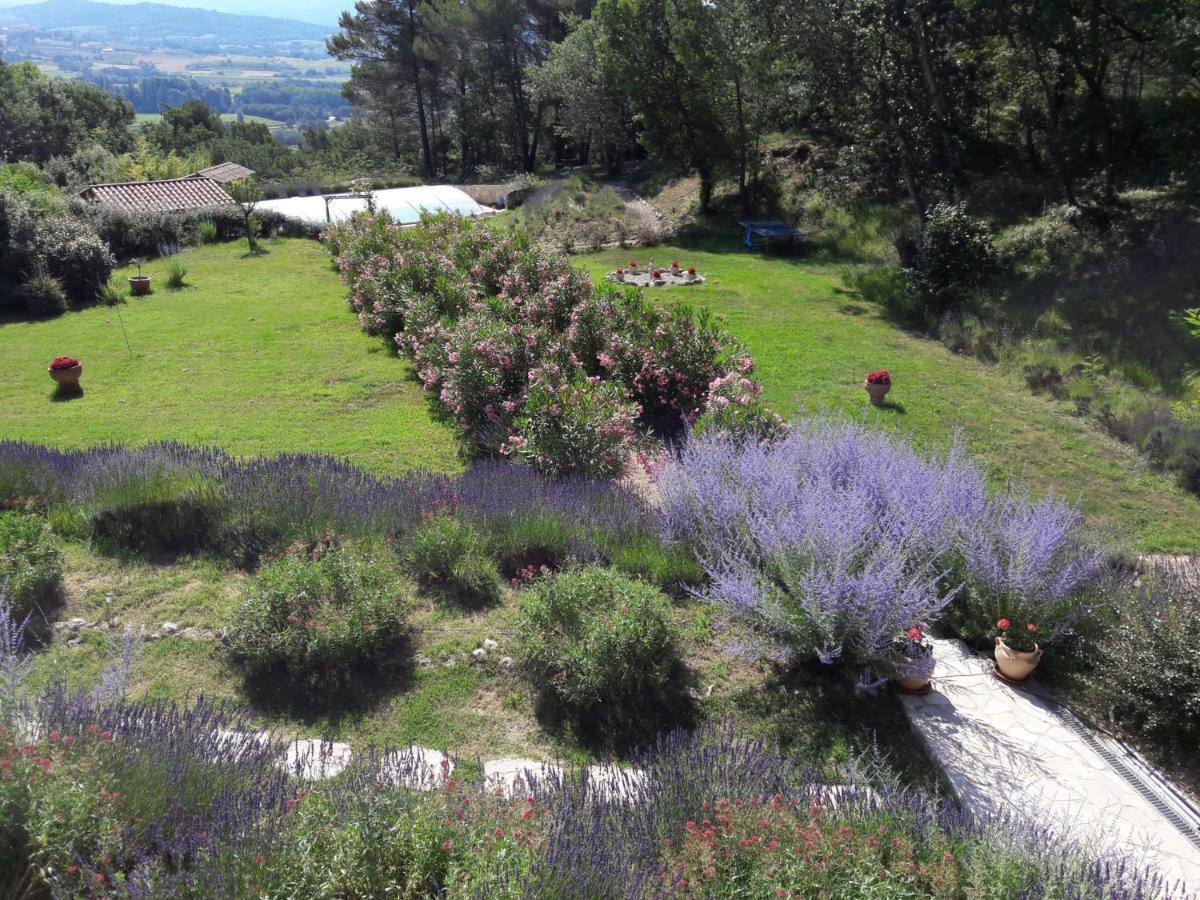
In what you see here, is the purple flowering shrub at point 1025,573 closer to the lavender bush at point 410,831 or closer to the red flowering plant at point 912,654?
the red flowering plant at point 912,654

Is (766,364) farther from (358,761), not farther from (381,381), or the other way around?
(358,761)

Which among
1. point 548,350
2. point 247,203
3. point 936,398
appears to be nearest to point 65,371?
point 548,350

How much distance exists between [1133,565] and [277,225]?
2341 cm

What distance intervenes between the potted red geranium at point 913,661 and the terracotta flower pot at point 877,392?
5.73m

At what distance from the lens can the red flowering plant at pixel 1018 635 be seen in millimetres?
4844

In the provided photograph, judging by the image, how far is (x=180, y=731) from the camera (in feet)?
11.6

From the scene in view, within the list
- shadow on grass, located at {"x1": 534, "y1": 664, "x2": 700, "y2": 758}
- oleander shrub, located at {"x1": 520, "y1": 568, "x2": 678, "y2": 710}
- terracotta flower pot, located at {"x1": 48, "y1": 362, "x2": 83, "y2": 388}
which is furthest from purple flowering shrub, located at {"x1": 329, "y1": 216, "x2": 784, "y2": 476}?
terracotta flower pot, located at {"x1": 48, "y1": 362, "x2": 83, "y2": 388}

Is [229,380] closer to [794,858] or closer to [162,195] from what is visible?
[794,858]

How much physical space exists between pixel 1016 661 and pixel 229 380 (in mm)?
10145

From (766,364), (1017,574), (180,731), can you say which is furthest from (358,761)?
(766,364)

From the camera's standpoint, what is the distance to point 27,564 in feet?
17.4

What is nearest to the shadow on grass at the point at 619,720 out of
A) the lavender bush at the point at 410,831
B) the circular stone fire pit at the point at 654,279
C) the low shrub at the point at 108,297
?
the lavender bush at the point at 410,831

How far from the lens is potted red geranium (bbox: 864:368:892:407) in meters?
9.95

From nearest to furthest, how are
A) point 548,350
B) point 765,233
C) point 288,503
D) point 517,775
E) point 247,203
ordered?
point 517,775 → point 288,503 → point 548,350 → point 765,233 → point 247,203
